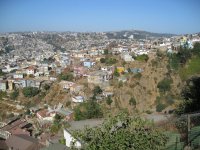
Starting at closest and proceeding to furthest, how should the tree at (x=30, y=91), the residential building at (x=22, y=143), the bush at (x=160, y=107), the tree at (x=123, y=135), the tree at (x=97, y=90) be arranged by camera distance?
the tree at (x=123, y=135) → the residential building at (x=22, y=143) → the bush at (x=160, y=107) → the tree at (x=97, y=90) → the tree at (x=30, y=91)

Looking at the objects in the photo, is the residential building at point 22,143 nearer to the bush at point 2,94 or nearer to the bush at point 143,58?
the bush at point 2,94

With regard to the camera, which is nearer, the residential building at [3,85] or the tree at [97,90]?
the tree at [97,90]

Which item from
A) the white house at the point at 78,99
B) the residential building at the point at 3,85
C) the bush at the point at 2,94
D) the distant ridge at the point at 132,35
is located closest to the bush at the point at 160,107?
the white house at the point at 78,99

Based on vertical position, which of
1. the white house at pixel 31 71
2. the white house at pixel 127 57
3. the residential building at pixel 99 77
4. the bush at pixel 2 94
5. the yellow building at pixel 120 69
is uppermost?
the white house at pixel 127 57

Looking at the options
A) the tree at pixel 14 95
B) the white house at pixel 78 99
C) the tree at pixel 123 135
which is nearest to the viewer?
the tree at pixel 123 135

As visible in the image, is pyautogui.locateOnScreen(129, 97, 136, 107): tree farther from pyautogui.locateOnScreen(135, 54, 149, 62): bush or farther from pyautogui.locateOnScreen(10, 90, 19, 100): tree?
pyautogui.locateOnScreen(10, 90, 19, 100): tree

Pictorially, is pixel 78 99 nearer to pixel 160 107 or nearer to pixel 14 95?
pixel 160 107

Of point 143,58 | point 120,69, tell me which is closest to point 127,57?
point 143,58

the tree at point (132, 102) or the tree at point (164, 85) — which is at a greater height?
the tree at point (164, 85)
